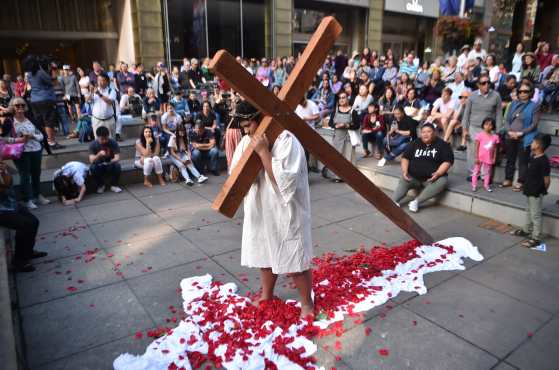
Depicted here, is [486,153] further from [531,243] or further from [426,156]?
[531,243]

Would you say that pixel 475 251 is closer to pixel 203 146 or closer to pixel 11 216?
pixel 11 216

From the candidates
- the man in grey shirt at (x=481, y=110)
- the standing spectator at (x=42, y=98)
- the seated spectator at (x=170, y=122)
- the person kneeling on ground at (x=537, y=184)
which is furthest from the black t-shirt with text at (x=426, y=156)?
the standing spectator at (x=42, y=98)

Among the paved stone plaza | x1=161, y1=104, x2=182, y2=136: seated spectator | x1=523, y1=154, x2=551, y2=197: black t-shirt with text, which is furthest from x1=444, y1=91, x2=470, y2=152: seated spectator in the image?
x1=161, y1=104, x2=182, y2=136: seated spectator

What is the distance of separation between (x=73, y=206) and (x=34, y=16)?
12.4m

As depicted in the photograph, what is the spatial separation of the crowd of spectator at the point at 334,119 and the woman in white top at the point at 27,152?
2cm

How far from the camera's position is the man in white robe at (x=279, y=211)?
312 centimetres

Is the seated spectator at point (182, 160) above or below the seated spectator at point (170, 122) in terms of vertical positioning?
below

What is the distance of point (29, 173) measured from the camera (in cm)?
735

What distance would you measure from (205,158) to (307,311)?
650 centimetres

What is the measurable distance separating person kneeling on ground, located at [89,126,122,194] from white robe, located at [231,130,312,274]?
581 centimetres

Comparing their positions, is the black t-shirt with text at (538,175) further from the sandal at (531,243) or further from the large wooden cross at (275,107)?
the large wooden cross at (275,107)

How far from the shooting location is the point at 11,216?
4.88 meters

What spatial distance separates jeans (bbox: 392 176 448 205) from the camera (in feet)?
23.1

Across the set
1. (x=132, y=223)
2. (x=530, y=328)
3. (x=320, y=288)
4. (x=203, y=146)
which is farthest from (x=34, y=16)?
(x=530, y=328)
